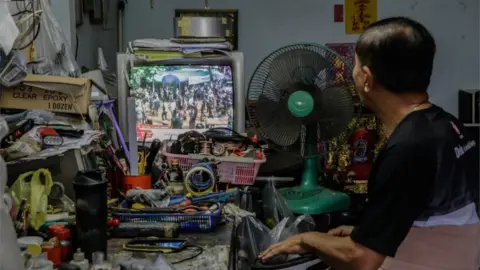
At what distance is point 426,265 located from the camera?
153 centimetres

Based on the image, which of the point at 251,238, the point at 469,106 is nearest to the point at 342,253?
the point at 251,238

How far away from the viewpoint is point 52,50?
2.45 m

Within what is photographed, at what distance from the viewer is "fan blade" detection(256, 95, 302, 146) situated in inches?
95.0

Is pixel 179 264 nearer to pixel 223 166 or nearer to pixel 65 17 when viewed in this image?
pixel 223 166

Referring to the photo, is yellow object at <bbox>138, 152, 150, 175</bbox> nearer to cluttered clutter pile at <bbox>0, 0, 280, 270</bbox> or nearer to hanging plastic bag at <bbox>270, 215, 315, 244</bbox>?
cluttered clutter pile at <bbox>0, 0, 280, 270</bbox>

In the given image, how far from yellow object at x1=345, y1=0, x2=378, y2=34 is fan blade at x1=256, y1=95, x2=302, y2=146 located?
8.91 ft

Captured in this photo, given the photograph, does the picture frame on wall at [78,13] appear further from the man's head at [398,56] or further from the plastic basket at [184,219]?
the man's head at [398,56]

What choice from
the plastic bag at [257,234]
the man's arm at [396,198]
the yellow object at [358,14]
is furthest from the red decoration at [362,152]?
the yellow object at [358,14]

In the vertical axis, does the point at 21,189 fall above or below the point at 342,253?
above

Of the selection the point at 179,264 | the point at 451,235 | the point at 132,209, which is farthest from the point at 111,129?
the point at 451,235

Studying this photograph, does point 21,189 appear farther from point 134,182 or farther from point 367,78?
point 367,78

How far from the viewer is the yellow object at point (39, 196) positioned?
1.60m

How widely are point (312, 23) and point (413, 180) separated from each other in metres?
3.70

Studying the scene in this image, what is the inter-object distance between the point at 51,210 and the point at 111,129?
79cm
